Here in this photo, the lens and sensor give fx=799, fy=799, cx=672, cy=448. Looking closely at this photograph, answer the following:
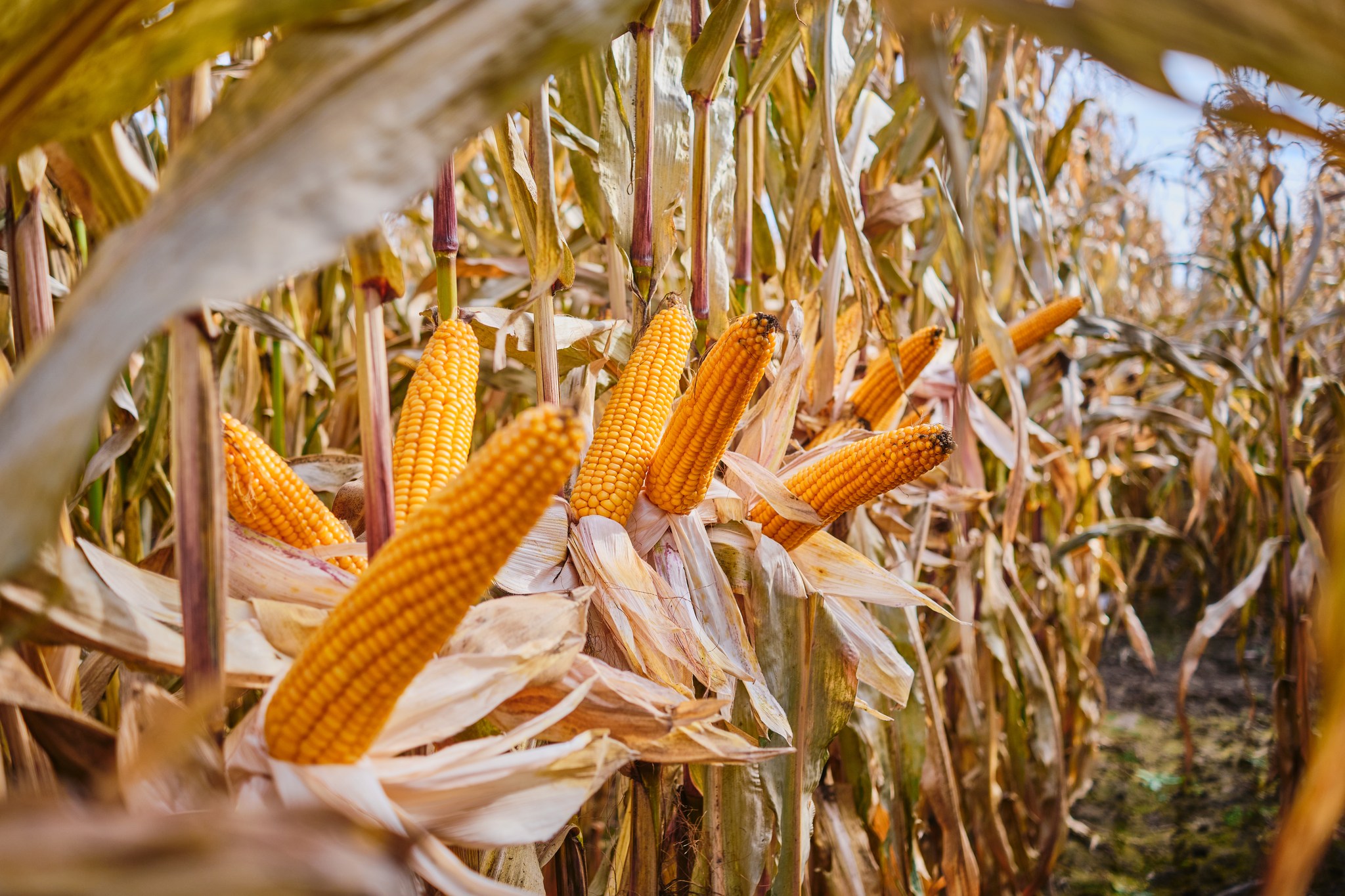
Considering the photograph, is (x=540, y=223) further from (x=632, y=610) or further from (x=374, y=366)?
(x=632, y=610)

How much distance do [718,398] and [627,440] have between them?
0.19m

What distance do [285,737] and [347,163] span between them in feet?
1.86

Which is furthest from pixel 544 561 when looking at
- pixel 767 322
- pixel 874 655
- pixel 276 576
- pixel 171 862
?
pixel 171 862

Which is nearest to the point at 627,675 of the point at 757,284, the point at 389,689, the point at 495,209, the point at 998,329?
the point at 389,689

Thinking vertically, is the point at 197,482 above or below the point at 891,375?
below

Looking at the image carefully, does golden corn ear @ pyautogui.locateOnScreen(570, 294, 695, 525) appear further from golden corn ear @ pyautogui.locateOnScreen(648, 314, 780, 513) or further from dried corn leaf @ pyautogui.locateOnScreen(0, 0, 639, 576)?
dried corn leaf @ pyautogui.locateOnScreen(0, 0, 639, 576)

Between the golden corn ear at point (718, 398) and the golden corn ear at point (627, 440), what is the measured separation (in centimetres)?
5

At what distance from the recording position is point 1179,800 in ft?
13.2

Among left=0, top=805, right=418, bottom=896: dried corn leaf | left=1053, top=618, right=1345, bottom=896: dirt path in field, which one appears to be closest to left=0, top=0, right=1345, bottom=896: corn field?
left=0, top=805, right=418, bottom=896: dried corn leaf

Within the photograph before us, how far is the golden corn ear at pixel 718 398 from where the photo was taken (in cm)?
116

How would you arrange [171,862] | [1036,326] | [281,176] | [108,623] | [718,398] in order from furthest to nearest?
1. [1036,326]
2. [718,398]
3. [108,623]
4. [281,176]
5. [171,862]

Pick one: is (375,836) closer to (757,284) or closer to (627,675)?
(627,675)

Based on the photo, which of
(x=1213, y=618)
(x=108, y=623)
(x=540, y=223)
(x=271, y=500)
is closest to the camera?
(x=108, y=623)

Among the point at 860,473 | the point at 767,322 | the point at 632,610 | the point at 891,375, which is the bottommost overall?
the point at 632,610
